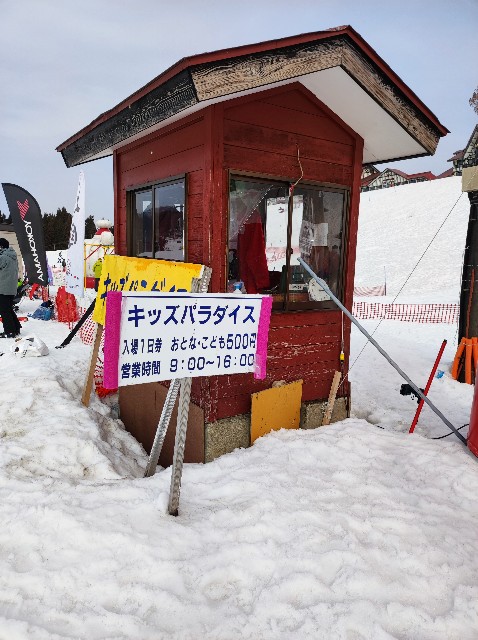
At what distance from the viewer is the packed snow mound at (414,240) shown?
A: 2450cm

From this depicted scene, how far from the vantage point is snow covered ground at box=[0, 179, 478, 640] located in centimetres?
228

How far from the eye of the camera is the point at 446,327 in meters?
13.6

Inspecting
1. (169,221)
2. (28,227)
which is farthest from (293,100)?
(28,227)

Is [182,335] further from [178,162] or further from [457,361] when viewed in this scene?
[457,361]

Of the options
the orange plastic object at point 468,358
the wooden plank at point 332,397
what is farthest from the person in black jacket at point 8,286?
the orange plastic object at point 468,358

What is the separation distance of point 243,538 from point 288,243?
3109 mm

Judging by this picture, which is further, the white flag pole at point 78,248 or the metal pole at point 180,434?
the white flag pole at point 78,248

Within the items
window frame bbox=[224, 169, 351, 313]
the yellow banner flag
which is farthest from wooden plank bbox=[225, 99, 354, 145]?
the yellow banner flag

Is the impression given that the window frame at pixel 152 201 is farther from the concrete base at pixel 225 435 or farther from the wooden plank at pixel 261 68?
the concrete base at pixel 225 435

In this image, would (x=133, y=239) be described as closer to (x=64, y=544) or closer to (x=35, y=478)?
(x=35, y=478)

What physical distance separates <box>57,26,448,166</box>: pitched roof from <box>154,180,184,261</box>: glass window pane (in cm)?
75

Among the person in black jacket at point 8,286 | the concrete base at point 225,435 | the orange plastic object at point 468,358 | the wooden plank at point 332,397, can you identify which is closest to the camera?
the concrete base at point 225,435

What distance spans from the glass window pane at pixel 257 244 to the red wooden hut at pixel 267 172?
0.7 inches

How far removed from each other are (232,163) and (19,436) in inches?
150
